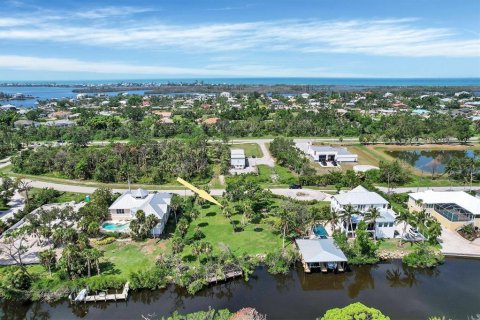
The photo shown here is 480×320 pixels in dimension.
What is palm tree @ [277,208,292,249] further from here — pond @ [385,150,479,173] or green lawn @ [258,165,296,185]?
pond @ [385,150,479,173]

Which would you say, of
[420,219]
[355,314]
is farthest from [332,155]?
[355,314]

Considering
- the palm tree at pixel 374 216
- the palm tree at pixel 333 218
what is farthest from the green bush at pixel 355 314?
the palm tree at pixel 374 216

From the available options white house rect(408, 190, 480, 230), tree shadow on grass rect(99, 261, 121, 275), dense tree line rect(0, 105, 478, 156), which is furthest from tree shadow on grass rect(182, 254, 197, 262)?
dense tree line rect(0, 105, 478, 156)

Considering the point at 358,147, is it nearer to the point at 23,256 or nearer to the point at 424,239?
the point at 424,239

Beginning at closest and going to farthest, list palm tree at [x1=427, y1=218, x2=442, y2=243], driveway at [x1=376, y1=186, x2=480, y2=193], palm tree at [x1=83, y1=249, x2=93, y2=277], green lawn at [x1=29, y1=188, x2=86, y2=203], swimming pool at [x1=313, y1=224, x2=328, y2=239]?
palm tree at [x1=83, y1=249, x2=93, y2=277] < palm tree at [x1=427, y1=218, x2=442, y2=243] < swimming pool at [x1=313, y1=224, x2=328, y2=239] < green lawn at [x1=29, y1=188, x2=86, y2=203] < driveway at [x1=376, y1=186, x2=480, y2=193]

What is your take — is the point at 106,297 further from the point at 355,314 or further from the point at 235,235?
the point at 355,314

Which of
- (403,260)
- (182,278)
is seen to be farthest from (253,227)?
(403,260)

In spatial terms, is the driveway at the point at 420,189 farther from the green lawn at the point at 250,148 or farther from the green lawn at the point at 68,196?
the green lawn at the point at 68,196
